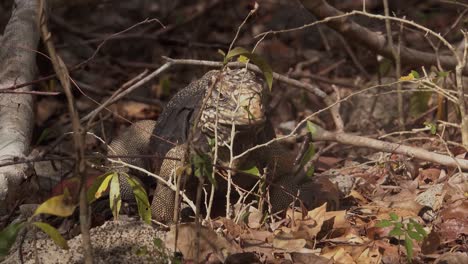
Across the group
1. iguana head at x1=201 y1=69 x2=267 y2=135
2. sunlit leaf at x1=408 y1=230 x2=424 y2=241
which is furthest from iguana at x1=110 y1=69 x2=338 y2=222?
sunlit leaf at x1=408 y1=230 x2=424 y2=241

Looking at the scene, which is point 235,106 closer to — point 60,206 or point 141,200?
point 141,200

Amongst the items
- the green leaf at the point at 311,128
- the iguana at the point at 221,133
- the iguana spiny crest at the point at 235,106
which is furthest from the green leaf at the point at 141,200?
the green leaf at the point at 311,128

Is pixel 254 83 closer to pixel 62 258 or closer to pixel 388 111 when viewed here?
pixel 62 258

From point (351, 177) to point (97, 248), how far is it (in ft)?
7.31

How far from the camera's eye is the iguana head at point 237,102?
4391 mm

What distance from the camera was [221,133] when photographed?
458 cm

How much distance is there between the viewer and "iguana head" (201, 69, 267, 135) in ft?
14.4

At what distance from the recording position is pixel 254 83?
15.1 feet

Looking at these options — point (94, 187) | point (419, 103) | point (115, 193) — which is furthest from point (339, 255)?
point (419, 103)

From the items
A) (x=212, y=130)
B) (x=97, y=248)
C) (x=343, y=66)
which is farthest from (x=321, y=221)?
(x=343, y=66)

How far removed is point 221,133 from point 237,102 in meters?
0.23

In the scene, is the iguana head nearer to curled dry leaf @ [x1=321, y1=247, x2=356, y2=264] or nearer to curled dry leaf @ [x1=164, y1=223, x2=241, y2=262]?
curled dry leaf @ [x1=164, y1=223, x2=241, y2=262]

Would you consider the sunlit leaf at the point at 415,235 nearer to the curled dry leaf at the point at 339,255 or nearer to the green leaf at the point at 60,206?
the curled dry leaf at the point at 339,255

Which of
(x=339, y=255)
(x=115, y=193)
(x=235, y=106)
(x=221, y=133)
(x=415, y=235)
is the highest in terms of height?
(x=235, y=106)
